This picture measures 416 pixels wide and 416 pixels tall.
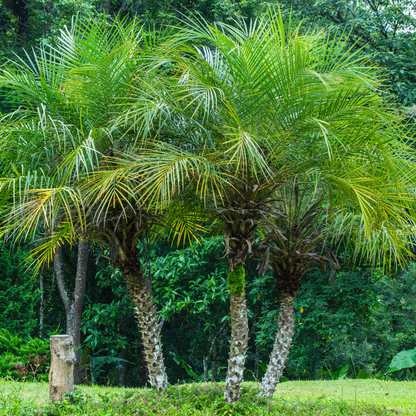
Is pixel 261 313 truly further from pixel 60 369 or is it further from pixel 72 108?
pixel 72 108

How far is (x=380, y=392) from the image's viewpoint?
7.36 m

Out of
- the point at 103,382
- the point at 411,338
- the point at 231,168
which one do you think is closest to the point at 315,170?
the point at 231,168

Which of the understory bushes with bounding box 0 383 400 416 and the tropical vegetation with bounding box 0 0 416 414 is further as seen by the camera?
the understory bushes with bounding box 0 383 400 416

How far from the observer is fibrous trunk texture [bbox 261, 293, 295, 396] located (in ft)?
18.6

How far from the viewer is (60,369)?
4.75 meters

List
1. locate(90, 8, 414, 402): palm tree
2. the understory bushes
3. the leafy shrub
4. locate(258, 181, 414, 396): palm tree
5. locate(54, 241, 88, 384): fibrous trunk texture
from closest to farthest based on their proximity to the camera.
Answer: locate(90, 8, 414, 402): palm tree
the understory bushes
locate(258, 181, 414, 396): palm tree
the leafy shrub
locate(54, 241, 88, 384): fibrous trunk texture

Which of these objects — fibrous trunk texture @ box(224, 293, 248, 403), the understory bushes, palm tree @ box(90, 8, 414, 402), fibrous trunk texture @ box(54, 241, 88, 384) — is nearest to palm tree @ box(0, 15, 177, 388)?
palm tree @ box(90, 8, 414, 402)

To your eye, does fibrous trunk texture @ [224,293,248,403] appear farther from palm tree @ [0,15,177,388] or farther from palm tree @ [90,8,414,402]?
palm tree @ [0,15,177,388]

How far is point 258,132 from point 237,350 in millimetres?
2660

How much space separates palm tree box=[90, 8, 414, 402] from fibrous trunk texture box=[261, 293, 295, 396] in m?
0.94

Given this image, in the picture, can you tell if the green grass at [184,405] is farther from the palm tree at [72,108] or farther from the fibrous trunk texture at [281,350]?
the palm tree at [72,108]

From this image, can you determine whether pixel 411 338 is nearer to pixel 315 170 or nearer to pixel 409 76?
pixel 409 76

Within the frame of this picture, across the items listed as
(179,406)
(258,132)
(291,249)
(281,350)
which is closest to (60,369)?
(179,406)

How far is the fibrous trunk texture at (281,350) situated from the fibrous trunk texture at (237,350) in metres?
0.84
